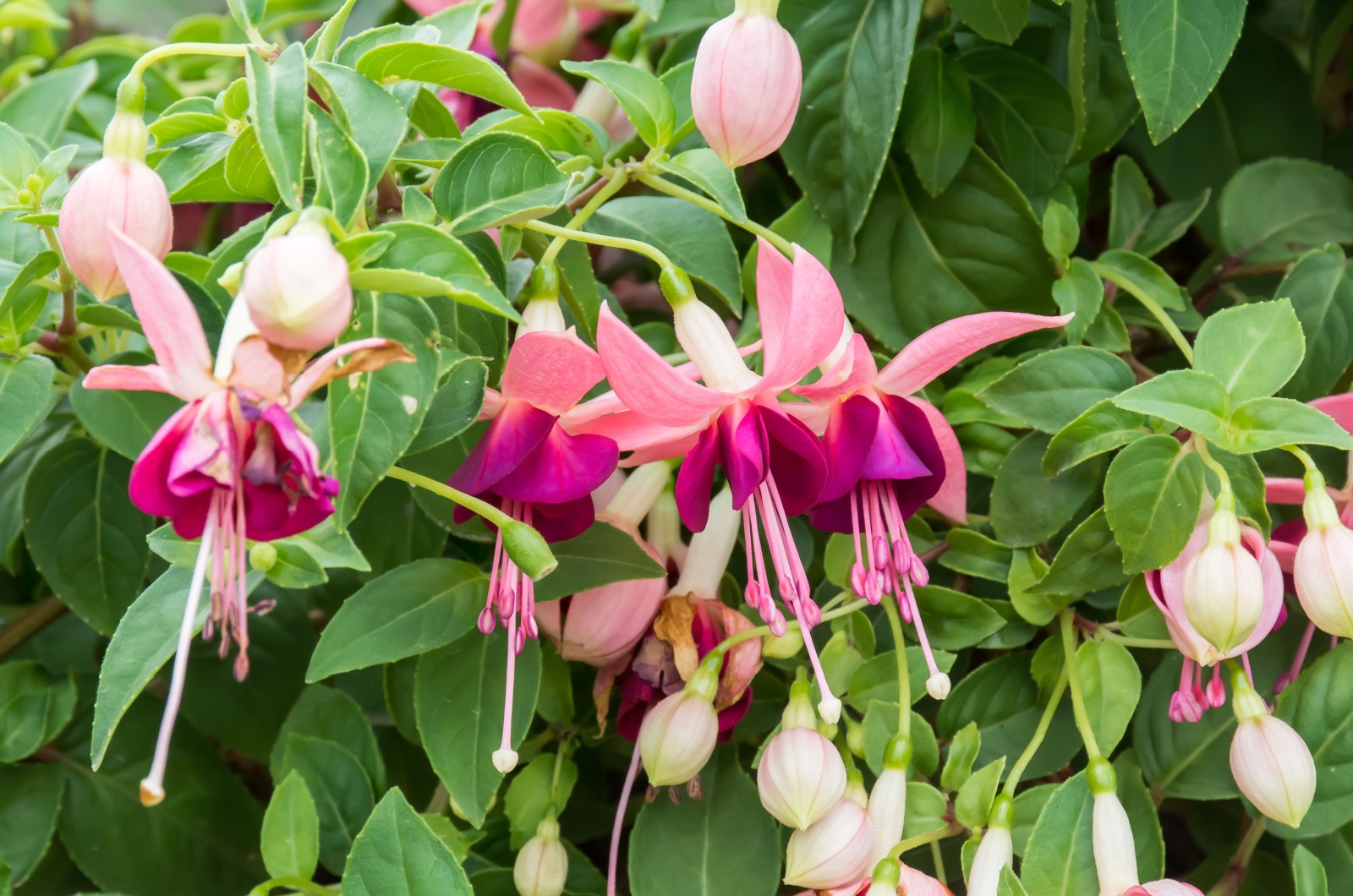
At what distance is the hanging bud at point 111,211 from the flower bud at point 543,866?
0.34m

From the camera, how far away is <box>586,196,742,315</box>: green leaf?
1.99ft

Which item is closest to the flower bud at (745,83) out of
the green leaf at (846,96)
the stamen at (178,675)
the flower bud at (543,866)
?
the green leaf at (846,96)

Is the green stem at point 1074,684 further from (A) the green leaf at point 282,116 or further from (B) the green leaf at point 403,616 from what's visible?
(A) the green leaf at point 282,116

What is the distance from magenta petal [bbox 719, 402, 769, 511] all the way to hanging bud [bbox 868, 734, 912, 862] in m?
0.17

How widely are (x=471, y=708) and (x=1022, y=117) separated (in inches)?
19.6

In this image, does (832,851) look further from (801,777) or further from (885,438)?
(885,438)

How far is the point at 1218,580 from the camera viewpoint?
1.56 ft

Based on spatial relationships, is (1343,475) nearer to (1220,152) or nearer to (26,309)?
(1220,152)

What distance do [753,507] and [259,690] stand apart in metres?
0.42

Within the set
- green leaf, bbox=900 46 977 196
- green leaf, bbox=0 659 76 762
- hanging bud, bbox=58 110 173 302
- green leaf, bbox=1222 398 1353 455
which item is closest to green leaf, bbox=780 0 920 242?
green leaf, bbox=900 46 977 196

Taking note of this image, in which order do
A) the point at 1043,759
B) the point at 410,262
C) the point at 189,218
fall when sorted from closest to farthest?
the point at 410,262
the point at 1043,759
the point at 189,218

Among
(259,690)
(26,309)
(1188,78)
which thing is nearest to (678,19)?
(1188,78)

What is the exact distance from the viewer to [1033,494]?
1.93 ft

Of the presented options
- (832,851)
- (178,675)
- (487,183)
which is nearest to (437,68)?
(487,183)
